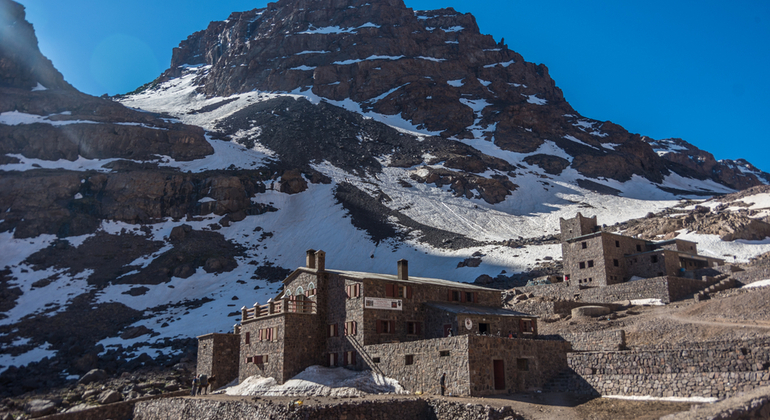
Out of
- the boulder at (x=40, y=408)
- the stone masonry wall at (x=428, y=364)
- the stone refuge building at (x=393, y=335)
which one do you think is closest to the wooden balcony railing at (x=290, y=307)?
the stone refuge building at (x=393, y=335)

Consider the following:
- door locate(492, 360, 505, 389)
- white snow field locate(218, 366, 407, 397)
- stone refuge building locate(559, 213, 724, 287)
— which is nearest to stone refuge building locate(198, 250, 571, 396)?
door locate(492, 360, 505, 389)

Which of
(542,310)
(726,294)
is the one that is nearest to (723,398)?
(726,294)

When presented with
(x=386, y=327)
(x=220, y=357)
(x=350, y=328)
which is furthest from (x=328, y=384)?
(x=220, y=357)

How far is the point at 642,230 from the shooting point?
68.2 meters

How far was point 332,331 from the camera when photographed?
104 ft

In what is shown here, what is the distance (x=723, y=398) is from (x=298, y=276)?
983 inches

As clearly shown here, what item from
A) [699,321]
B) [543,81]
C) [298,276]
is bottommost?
[699,321]

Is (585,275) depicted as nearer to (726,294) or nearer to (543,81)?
(726,294)

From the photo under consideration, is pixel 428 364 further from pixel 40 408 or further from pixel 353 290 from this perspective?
pixel 40 408

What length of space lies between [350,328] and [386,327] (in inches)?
83.9

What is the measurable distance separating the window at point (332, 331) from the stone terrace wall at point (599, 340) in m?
13.9

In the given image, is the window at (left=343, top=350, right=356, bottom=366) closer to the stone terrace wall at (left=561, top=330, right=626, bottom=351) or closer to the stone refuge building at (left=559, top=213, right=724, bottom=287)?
the stone terrace wall at (left=561, top=330, right=626, bottom=351)

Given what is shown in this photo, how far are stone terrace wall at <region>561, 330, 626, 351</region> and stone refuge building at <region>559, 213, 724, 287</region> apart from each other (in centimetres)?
1796

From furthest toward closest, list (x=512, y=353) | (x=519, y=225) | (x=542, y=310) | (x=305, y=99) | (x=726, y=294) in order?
(x=305, y=99)
(x=519, y=225)
(x=542, y=310)
(x=726, y=294)
(x=512, y=353)
